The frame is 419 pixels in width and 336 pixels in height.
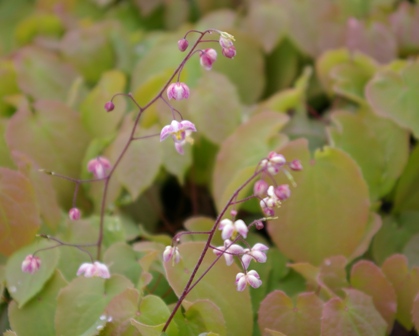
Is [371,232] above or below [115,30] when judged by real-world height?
below

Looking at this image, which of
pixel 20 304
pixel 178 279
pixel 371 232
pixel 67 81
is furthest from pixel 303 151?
pixel 67 81

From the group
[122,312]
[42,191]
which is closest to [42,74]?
[42,191]

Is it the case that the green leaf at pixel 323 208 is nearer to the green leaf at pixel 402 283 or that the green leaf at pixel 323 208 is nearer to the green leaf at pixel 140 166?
the green leaf at pixel 402 283

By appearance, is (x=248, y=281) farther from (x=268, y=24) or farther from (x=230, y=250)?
(x=268, y=24)

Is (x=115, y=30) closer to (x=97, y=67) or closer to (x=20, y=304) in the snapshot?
(x=97, y=67)

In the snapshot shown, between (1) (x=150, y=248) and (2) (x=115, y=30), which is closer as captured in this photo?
(1) (x=150, y=248)

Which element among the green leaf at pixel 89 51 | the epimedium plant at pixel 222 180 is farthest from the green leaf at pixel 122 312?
the green leaf at pixel 89 51
